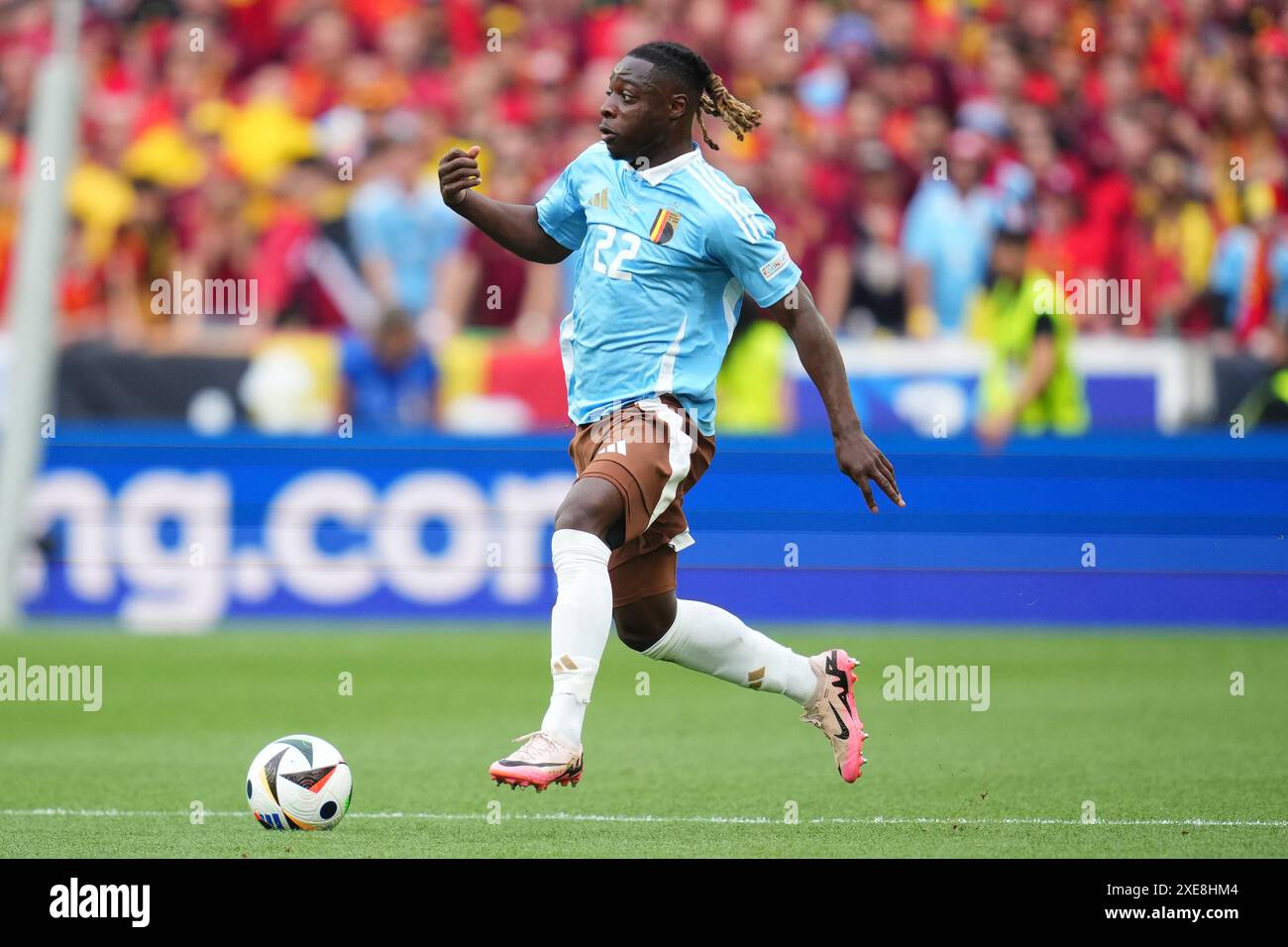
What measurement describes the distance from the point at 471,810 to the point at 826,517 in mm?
6419

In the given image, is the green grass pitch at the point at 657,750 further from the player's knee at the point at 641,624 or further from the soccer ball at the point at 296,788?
the player's knee at the point at 641,624

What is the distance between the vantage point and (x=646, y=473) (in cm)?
655

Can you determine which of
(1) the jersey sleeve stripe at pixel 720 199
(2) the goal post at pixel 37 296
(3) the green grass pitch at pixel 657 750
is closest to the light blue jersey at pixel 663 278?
(1) the jersey sleeve stripe at pixel 720 199

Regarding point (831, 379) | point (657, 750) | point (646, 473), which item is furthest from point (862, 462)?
point (657, 750)

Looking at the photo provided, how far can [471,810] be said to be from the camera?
7.30 metres

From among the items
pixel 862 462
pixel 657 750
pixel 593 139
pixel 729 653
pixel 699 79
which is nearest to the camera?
pixel 862 462

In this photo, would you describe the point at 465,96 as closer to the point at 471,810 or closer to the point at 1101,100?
the point at 1101,100

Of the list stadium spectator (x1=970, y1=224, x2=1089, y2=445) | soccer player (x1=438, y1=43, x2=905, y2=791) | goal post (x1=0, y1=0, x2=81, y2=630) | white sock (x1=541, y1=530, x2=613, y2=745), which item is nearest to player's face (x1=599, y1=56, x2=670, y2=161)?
soccer player (x1=438, y1=43, x2=905, y2=791)

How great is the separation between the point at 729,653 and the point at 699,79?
1.89 metres

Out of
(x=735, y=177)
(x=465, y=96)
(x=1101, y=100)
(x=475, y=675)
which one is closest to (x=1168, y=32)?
(x=1101, y=100)

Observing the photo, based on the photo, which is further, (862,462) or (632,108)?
(632,108)

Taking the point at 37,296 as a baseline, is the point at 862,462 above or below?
below

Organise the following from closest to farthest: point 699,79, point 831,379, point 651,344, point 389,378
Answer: point 831,379, point 651,344, point 699,79, point 389,378

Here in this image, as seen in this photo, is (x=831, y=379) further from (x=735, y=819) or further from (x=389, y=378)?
(x=389, y=378)
